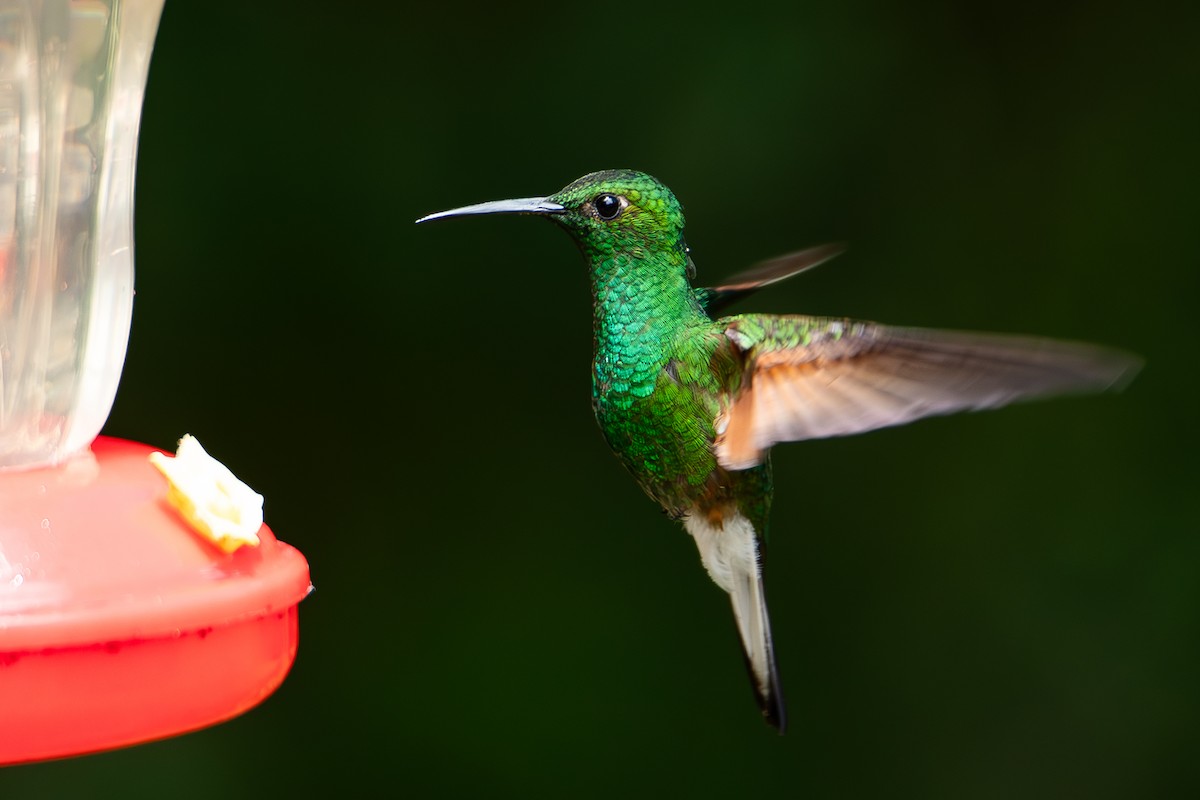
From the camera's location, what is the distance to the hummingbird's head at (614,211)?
6.55 feet

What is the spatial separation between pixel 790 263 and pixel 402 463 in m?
1.81

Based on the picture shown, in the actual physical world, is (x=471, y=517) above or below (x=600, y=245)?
below

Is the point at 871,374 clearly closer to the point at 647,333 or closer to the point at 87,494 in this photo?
the point at 647,333

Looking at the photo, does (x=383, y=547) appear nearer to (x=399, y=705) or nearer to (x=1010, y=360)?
(x=399, y=705)

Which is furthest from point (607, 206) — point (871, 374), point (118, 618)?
point (118, 618)

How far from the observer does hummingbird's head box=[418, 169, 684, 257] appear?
1996mm

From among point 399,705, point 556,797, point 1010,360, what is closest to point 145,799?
point 399,705

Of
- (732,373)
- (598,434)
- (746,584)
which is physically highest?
(732,373)

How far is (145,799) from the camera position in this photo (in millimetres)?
3600

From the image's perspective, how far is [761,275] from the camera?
2.43 m

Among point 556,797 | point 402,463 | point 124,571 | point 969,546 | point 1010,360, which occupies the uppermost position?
point 1010,360

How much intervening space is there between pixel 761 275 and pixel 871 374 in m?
0.70

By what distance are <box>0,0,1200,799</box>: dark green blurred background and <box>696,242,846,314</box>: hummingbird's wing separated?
133 centimetres

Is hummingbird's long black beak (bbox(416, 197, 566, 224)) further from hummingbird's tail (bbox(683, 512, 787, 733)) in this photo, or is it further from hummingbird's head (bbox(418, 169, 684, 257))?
hummingbird's tail (bbox(683, 512, 787, 733))
